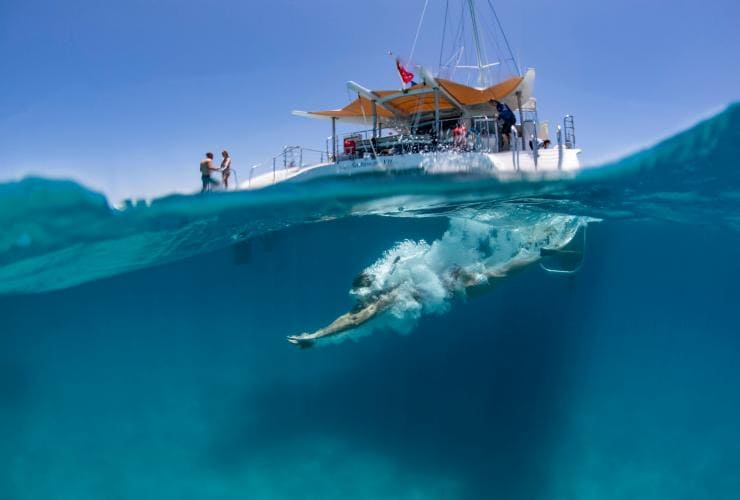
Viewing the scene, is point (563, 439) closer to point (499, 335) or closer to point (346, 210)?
point (499, 335)

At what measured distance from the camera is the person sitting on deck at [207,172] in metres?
12.6

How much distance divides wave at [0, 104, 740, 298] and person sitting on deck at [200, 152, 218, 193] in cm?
69

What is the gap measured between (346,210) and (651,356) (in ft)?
99.3

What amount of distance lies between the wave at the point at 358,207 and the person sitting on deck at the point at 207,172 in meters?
0.69

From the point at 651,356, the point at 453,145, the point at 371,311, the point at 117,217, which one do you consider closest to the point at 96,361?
the point at 117,217

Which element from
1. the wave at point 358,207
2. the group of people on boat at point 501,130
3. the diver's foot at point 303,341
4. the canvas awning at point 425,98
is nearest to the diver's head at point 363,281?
the wave at point 358,207

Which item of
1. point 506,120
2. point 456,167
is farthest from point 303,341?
point 506,120

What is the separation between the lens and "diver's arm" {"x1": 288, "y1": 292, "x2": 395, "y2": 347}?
1173 centimetres

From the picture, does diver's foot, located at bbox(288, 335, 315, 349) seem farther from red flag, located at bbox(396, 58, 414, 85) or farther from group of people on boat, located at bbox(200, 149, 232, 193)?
red flag, located at bbox(396, 58, 414, 85)

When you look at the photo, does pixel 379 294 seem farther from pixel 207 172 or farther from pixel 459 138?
pixel 459 138

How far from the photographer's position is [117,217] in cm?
1316

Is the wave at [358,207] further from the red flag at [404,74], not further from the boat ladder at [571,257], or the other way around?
the red flag at [404,74]

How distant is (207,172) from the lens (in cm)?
1262

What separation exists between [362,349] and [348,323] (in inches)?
305
